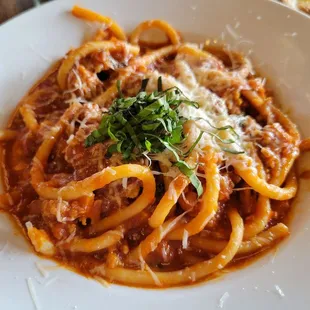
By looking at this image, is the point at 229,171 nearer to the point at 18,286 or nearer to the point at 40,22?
the point at 18,286

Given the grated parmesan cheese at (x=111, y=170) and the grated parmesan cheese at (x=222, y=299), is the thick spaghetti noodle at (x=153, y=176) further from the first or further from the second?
the grated parmesan cheese at (x=222, y=299)

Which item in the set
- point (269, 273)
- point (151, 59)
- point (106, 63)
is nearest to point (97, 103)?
point (106, 63)

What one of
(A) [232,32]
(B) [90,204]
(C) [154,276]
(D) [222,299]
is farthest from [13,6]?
(D) [222,299]

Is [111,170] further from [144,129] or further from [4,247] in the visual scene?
[4,247]

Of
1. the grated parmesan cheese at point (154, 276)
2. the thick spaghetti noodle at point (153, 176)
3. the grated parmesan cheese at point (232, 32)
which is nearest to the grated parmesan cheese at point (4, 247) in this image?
the thick spaghetti noodle at point (153, 176)

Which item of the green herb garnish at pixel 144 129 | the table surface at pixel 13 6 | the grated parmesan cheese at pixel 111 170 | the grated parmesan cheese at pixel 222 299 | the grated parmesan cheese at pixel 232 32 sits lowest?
the grated parmesan cheese at pixel 222 299
